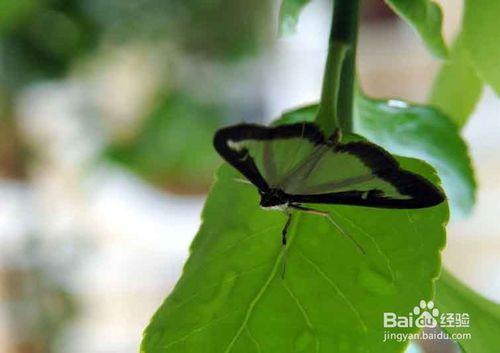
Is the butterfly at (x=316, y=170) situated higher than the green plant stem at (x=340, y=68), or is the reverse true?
the green plant stem at (x=340, y=68)

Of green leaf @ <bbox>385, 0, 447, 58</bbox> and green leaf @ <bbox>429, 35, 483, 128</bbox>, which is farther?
green leaf @ <bbox>429, 35, 483, 128</bbox>

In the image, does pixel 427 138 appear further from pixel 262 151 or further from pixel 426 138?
pixel 262 151

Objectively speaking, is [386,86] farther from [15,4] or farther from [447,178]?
[447,178]

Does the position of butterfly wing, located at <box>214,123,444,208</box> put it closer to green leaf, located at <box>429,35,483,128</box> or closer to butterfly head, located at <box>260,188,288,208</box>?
butterfly head, located at <box>260,188,288,208</box>

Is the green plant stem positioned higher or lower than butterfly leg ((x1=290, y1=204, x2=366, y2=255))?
higher

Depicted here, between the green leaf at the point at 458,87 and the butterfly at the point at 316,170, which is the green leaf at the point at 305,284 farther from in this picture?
the green leaf at the point at 458,87

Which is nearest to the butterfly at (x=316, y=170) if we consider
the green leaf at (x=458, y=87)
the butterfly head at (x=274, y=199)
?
the butterfly head at (x=274, y=199)

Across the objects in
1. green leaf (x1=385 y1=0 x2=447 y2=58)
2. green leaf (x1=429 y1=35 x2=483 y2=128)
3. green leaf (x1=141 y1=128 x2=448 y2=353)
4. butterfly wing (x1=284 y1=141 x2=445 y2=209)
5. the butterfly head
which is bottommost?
green leaf (x1=141 y1=128 x2=448 y2=353)

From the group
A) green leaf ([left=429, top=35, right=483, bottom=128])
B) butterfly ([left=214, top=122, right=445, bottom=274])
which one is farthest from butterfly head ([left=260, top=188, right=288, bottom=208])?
green leaf ([left=429, top=35, right=483, bottom=128])

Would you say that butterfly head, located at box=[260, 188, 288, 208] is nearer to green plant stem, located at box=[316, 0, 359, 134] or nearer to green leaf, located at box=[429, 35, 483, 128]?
green plant stem, located at box=[316, 0, 359, 134]
